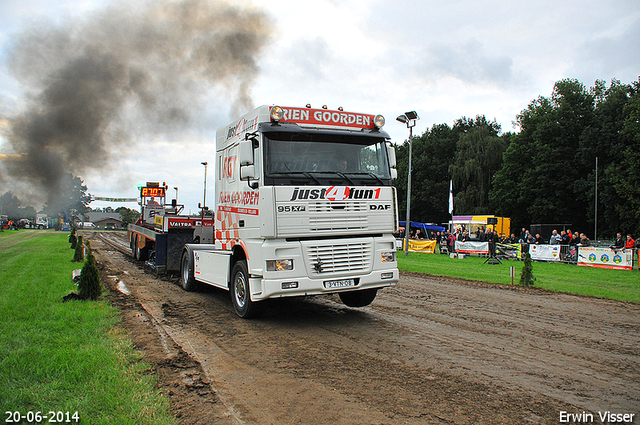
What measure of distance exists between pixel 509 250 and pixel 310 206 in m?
19.6

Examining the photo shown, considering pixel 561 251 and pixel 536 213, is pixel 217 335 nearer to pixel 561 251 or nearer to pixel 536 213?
pixel 561 251

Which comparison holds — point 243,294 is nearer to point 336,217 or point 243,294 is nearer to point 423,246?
point 336,217

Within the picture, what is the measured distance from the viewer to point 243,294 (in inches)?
311

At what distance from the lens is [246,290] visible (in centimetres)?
762

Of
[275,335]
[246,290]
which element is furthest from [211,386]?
[246,290]

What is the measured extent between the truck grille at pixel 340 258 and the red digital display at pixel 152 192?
20.1 m

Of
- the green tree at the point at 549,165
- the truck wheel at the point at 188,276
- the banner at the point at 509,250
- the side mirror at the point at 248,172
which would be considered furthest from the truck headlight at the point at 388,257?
the green tree at the point at 549,165

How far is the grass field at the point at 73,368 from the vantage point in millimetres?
3824

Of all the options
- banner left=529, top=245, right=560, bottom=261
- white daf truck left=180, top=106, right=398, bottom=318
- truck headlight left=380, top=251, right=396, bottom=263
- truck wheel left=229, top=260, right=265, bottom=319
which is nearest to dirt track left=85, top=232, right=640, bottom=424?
truck wheel left=229, top=260, right=265, bottom=319

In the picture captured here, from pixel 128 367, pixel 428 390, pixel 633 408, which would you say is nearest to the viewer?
pixel 633 408

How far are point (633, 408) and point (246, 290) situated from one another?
548cm

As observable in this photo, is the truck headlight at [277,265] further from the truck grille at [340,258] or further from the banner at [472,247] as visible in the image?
the banner at [472,247]

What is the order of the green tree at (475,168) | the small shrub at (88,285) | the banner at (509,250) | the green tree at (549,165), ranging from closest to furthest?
the small shrub at (88,285) < the banner at (509,250) < the green tree at (549,165) < the green tree at (475,168)

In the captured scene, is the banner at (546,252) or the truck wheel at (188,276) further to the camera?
the banner at (546,252)
